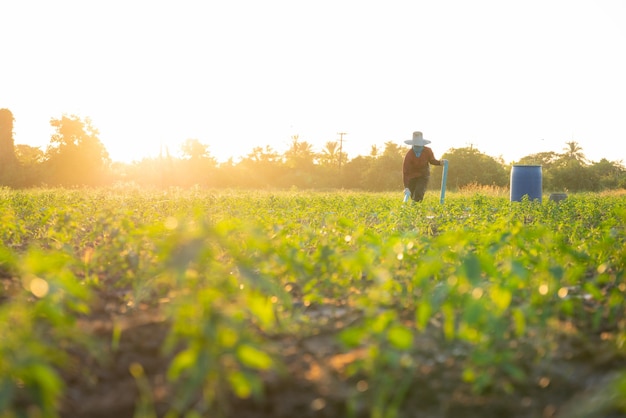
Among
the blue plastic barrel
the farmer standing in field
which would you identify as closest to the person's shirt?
the farmer standing in field

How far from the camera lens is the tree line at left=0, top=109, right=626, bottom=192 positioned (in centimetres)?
3416

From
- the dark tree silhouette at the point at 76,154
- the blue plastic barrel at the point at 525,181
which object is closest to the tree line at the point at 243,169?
the dark tree silhouette at the point at 76,154

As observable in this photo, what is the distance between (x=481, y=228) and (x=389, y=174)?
40.2m

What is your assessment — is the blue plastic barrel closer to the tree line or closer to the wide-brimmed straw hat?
the wide-brimmed straw hat

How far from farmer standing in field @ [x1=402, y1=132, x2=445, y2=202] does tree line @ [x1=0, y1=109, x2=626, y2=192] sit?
80.4ft

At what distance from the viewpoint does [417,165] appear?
10617 millimetres

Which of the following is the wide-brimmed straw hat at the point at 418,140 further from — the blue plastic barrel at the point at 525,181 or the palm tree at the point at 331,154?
the palm tree at the point at 331,154

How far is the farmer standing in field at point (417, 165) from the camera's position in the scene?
1058 centimetres

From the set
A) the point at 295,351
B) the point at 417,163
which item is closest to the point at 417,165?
the point at 417,163

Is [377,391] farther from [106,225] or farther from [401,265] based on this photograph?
[106,225]

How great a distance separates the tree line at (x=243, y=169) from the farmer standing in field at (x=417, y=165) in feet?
80.4

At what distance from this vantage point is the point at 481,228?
4.37 meters

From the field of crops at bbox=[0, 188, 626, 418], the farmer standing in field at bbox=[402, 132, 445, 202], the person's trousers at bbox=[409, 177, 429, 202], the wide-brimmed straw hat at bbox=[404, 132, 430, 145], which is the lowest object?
the field of crops at bbox=[0, 188, 626, 418]

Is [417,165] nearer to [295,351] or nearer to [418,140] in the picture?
[418,140]
